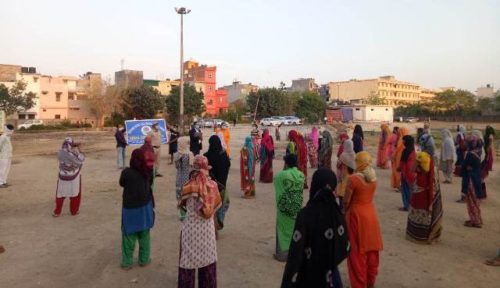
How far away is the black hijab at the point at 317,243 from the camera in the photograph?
3.05 m

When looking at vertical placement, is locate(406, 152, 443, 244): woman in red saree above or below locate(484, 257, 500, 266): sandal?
above

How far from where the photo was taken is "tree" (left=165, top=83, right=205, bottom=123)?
51.8 metres

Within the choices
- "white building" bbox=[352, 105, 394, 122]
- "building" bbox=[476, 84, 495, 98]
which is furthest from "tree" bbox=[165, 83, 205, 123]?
"building" bbox=[476, 84, 495, 98]

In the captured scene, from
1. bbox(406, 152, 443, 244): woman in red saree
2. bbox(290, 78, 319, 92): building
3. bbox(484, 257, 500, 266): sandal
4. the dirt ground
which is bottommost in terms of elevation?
the dirt ground

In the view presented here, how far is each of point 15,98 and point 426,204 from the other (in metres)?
50.7

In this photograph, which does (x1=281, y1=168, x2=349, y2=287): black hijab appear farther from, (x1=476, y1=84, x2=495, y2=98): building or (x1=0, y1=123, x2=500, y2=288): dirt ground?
(x1=476, y1=84, x2=495, y2=98): building

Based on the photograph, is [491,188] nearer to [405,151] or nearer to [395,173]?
[395,173]

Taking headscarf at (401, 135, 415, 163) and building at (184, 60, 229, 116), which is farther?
building at (184, 60, 229, 116)

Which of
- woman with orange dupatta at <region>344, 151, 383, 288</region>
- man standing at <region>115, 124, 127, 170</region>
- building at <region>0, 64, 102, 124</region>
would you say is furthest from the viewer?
building at <region>0, 64, 102, 124</region>

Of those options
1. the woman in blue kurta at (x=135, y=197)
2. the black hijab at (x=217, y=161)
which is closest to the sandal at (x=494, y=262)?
the black hijab at (x=217, y=161)

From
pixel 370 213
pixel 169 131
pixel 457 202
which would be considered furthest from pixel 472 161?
pixel 169 131

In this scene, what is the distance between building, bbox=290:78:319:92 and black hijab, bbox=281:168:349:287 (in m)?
93.4

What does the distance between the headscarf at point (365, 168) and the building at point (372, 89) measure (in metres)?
93.0

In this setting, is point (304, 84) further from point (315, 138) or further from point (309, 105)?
point (315, 138)
